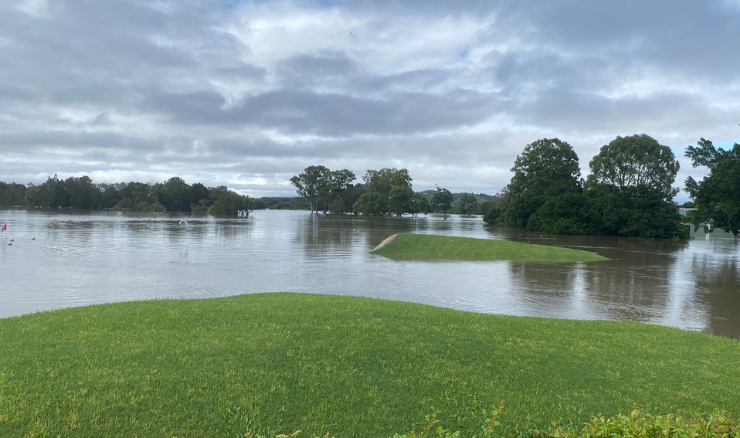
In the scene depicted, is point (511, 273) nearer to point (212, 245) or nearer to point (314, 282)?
point (314, 282)

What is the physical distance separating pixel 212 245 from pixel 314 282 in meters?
16.2

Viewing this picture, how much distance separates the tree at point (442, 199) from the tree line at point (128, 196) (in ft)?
260

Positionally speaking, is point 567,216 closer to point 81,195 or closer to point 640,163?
point 640,163

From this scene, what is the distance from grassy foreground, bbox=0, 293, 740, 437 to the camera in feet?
14.4

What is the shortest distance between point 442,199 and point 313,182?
5755cm

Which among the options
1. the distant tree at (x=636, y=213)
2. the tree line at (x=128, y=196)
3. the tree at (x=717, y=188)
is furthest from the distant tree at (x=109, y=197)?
the tree at (x=717, y=188)

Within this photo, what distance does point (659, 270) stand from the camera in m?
23.3

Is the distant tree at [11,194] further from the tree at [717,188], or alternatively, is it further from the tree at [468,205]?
the tree at [717,188]

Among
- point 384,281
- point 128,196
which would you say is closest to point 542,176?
point 384,281

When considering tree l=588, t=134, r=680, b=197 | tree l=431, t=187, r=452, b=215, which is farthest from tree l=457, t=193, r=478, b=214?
tree l=588, t=134, r=680, b=197

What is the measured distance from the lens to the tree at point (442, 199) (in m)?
180

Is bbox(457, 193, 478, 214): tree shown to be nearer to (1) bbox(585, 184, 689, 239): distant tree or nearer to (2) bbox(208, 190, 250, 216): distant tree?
(2) bbox(208, 190, 250, 216): distant tree

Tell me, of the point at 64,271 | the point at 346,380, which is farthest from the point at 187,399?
the point at 64,271

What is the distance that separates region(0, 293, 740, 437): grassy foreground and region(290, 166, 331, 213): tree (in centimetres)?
13956
